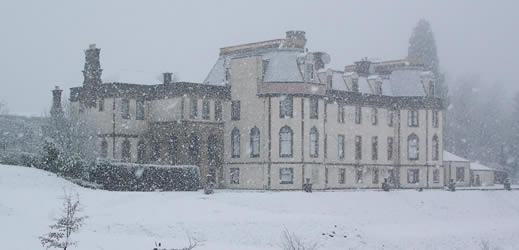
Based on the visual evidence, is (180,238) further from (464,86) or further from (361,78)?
(464,86)

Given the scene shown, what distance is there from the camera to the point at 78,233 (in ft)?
114

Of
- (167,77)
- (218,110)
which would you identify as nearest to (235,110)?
(218,110)

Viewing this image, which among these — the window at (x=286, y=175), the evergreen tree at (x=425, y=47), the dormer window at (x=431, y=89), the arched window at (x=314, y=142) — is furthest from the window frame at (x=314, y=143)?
the evergreen tree at (x=425, y=47)

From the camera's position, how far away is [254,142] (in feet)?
200

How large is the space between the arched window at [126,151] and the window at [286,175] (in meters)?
12.5

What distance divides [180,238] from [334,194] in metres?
18.6

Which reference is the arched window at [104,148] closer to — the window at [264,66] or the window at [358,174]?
the window at [264,66]

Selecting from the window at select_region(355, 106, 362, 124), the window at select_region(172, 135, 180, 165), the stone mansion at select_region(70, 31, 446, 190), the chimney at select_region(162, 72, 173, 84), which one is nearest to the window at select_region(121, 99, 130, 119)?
the stone mansion at select_region(70, 31, 446, 190)

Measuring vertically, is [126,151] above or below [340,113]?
below

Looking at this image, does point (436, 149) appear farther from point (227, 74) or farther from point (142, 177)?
point (142, 177)

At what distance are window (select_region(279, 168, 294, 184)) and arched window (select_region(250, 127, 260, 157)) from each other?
251cm

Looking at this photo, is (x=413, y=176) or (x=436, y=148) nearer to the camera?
(x=413, y=176)

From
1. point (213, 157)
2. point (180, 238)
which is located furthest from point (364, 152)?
point (180, 238)

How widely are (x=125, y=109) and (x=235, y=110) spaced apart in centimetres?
881
